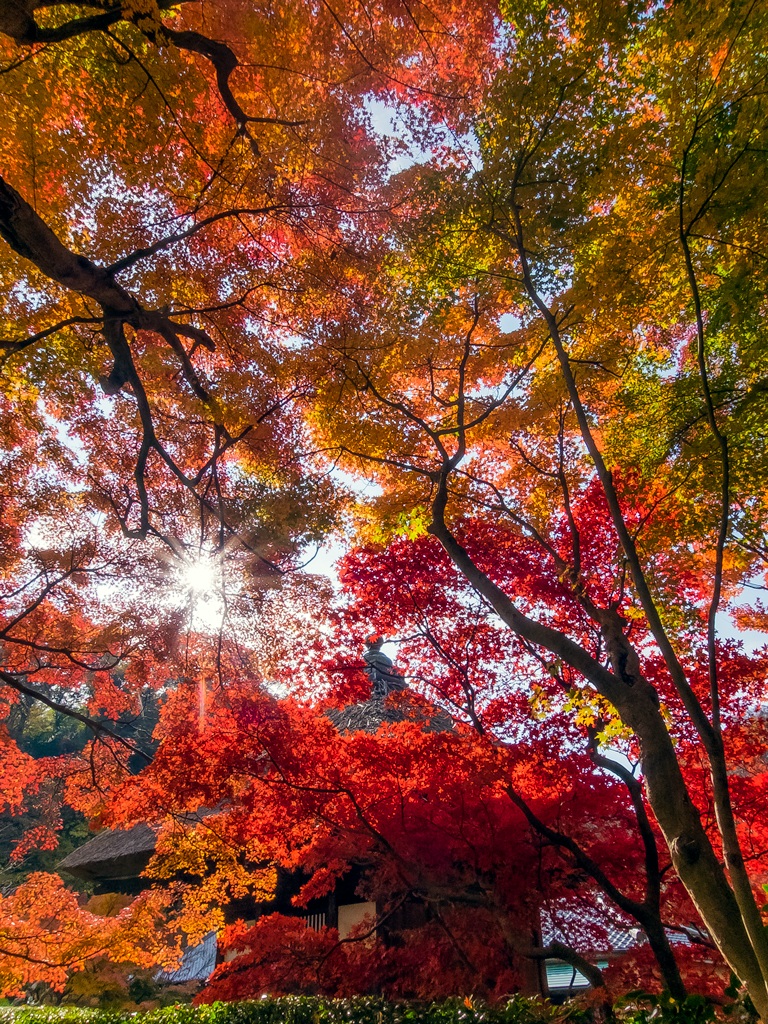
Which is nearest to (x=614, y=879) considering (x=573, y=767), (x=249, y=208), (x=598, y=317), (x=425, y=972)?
(x=573, y=767)

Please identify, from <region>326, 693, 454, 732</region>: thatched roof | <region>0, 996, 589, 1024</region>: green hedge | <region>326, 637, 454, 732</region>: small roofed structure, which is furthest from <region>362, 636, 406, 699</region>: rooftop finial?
<region>0, 996, 589, 1024</region>: green hedge

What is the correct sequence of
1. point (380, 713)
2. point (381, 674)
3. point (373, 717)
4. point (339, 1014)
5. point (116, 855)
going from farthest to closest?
point (381, 674)
point (380, 713)
point (373, 717)
point (116, 855)
point (339, 1014)

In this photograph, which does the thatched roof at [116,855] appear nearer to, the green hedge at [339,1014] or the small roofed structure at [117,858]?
the small roofed structure at [117,858]

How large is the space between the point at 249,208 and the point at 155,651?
6.42 meters

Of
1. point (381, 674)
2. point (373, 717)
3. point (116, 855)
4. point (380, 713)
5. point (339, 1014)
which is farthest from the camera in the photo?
point (381, 674)

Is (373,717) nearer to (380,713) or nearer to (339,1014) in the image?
(380,713)

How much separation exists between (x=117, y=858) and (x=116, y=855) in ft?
0.30

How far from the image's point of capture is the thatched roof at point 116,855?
31.7ft

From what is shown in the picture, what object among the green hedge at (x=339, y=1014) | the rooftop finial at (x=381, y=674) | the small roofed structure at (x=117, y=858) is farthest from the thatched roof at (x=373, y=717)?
the green hedge at (x=339, y=1014)

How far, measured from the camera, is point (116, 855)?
31.8 ft

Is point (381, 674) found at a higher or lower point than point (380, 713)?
higher

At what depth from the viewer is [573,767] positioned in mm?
5789

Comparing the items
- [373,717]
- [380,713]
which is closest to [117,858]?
[373,717]

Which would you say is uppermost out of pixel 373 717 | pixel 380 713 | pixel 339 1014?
pixel 380 713
